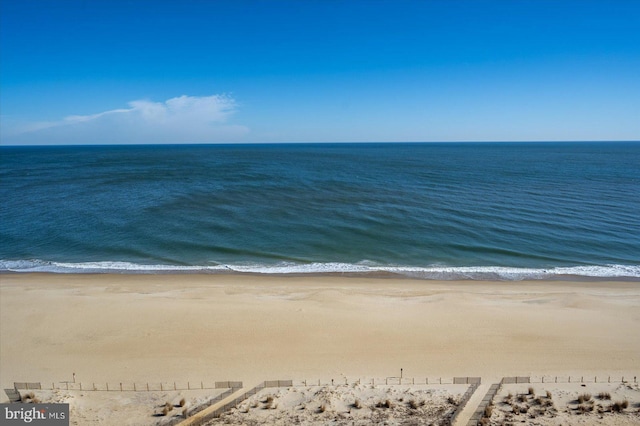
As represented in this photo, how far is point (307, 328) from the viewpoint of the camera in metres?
20.5

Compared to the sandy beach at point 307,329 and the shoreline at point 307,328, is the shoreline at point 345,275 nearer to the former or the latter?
the shoreline at point 307,328

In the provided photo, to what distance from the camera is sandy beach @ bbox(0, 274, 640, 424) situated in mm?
16734

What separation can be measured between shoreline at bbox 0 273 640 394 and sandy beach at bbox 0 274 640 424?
3.2 inches

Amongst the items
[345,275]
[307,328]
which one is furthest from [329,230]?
[307,328]

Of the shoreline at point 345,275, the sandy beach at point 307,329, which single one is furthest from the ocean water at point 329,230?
the sandy beach at point 307,329

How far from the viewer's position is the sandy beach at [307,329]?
16.7 meters

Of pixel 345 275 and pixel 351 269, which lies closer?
pixel 345 275

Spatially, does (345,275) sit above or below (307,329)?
above

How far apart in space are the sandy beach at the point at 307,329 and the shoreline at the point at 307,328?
3.2 inches

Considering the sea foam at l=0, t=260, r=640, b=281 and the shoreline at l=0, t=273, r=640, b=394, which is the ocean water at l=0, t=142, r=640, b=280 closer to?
the sea foam at l=0, t=260, r=640, b=281

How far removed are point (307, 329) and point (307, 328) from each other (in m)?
0.11

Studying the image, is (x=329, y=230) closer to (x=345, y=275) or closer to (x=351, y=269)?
(x=351, y=269)

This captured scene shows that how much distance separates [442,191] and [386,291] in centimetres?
3870

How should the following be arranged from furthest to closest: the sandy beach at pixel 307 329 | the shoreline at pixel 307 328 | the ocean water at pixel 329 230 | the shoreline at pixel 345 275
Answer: the ocean water at pixel 329 230, the shoreline at pixel 345 275, the shoreline at pixel 307 328, the sandy beach at pixel 307 329
